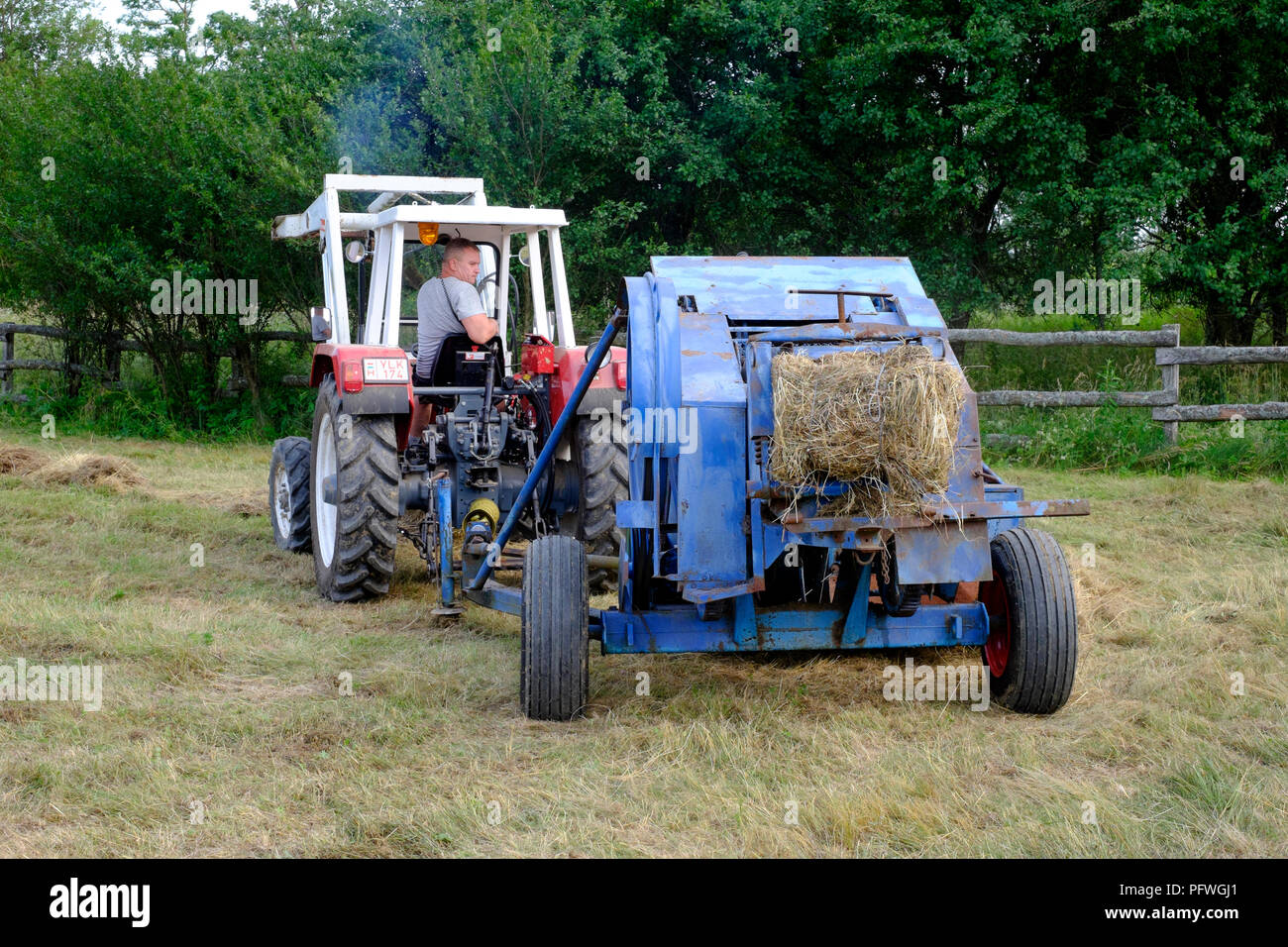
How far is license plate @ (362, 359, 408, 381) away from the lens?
6547mm

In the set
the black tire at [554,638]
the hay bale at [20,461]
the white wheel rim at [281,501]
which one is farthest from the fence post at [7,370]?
the black tire at [554,638]

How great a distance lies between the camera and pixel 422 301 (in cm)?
700

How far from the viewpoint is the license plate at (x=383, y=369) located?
6547 mm

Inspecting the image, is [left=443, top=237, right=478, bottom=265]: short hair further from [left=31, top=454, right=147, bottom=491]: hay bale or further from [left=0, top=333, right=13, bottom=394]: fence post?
[left=0, top=333, right=13, bottom=394]: fence post

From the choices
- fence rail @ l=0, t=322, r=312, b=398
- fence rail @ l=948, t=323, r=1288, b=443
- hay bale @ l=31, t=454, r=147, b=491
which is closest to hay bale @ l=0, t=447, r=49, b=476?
hay bale @ l=31, t=454, r=147, b=491

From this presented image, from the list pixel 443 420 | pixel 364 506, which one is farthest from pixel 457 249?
pixel 364 506

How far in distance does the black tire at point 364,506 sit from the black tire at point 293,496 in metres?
1.24

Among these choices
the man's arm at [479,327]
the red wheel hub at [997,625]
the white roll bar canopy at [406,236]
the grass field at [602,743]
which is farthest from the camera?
the white roll bar canopy at [406,236]

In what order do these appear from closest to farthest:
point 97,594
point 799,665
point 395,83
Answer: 1. point 799,665
2. point 97,594
3. point 395,83

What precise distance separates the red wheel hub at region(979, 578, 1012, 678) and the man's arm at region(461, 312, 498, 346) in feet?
9.86

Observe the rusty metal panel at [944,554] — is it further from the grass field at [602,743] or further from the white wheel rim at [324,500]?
the white wheel rim at [324,500]
